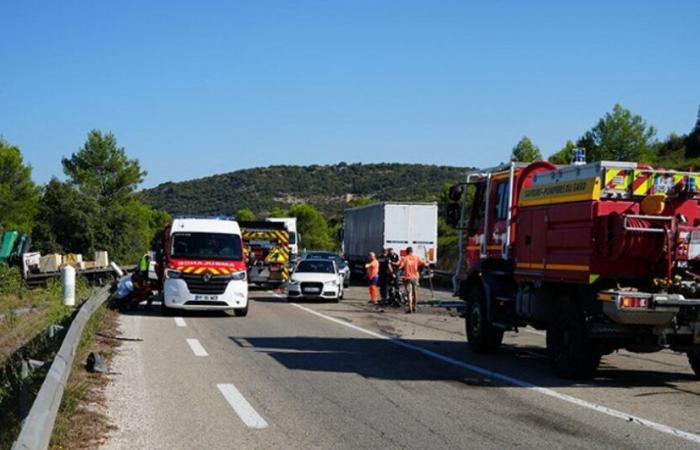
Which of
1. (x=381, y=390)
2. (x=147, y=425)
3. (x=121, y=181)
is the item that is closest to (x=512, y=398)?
(x=381, y=390)

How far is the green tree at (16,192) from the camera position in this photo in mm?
66375

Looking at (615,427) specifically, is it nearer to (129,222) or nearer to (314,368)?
(314,368)

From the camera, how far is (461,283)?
15219 mm

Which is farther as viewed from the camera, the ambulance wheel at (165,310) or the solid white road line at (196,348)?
the ambulance wheel at (165,310)

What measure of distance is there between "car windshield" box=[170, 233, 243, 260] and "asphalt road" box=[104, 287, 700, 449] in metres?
4.99

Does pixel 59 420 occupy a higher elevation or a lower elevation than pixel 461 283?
lower

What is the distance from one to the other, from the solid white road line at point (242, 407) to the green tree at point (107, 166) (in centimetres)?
7485

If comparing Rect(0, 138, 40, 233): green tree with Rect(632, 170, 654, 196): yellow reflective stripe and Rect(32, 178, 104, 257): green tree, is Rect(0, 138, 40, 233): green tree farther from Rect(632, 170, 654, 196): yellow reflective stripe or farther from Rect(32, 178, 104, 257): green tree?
Rect(632, 170, 654, 196): yellow reflective stripe

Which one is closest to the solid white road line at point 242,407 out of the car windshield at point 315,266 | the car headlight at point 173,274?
the car headlight at point 173,274

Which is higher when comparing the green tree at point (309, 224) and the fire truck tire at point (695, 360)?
the green tree at point (309, 224)

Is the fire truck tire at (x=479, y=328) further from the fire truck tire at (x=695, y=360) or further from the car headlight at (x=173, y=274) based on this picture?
the car headlight at (x=173, y=274)

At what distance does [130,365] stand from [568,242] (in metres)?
6.38

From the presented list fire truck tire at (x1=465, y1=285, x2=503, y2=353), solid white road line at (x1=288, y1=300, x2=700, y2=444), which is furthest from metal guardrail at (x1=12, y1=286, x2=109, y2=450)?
fire truck tire at (x1=465, y1=285, x2=503, y2=353)

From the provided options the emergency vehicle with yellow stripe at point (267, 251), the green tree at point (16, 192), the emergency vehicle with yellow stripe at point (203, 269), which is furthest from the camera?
the green tree at point (16, 192)
